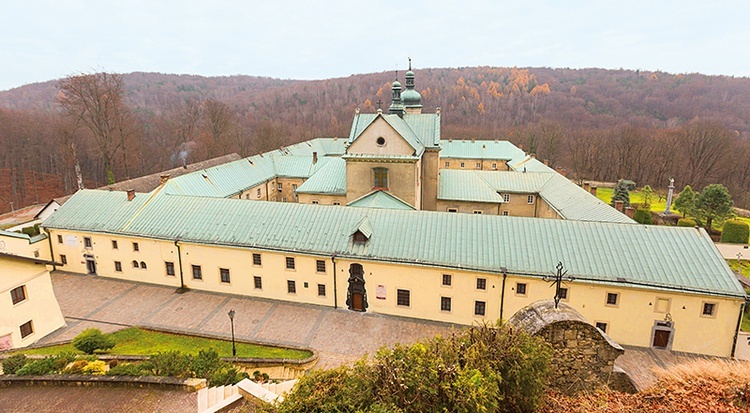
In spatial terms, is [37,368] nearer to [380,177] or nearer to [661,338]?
[380,177]

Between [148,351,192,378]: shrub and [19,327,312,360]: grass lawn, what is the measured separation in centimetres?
459

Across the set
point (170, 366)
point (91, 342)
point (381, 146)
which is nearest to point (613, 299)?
point (381, 146)

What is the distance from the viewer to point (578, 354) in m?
10.9

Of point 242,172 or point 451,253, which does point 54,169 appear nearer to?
Answer: point 242,172

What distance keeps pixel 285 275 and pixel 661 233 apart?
21479 mm

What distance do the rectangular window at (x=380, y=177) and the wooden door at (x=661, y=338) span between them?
20137mm

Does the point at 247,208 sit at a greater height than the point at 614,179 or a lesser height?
greater

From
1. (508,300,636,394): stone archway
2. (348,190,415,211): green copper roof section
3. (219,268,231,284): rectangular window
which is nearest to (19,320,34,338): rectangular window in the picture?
(219,268,231,284): rectangular window

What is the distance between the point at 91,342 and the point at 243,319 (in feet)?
23.6

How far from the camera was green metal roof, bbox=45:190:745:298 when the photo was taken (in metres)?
20.2

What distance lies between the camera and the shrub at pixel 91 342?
18234 millimetres

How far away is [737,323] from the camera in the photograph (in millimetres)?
18922

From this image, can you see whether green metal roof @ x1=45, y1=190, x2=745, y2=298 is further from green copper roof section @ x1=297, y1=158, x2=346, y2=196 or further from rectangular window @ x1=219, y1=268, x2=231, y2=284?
green copper roof section @ x1=297, y1=158, x2=346, y2=196

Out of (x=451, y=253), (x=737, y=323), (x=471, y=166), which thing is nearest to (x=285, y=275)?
(x=451, y=253)
